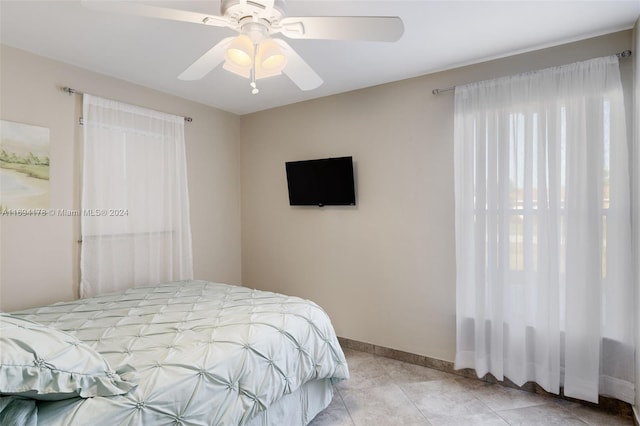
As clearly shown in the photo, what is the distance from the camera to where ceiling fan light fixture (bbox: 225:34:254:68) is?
1751 millimetres

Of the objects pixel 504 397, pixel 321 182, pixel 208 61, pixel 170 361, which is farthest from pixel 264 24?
pixel 504 397

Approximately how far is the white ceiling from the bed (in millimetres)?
1779

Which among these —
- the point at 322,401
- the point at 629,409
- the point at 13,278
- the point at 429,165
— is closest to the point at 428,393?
the point at 322,401

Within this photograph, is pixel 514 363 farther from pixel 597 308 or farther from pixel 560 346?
pixel 597 308

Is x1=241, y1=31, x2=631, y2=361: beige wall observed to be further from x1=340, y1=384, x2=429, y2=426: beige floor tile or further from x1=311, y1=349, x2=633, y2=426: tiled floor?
x1=340, y1=384, x2=429, y2=426: beige floor tile

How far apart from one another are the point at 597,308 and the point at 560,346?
37cm

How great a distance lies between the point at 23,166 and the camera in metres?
2.45

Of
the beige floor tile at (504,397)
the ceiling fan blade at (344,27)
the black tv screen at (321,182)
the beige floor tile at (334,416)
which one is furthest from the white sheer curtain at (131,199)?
the beige floor tile at (504,397)

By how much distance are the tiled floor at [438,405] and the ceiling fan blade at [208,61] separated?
88.3 inches

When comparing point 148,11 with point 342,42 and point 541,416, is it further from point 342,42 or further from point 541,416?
point 541,416

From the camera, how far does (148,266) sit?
3174 millimetres

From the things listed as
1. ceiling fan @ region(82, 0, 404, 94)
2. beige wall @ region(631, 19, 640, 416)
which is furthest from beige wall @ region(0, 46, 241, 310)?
beige wall @ region(631, 19, 640, 416)

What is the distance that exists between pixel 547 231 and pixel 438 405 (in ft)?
4.70

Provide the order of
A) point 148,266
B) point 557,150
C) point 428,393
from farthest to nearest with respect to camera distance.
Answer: point 148,266 → point 428,393 → point 557,150
